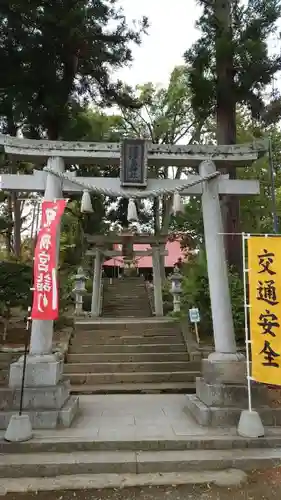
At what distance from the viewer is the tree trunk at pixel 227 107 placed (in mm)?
9375

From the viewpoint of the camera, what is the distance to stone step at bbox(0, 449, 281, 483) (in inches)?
172

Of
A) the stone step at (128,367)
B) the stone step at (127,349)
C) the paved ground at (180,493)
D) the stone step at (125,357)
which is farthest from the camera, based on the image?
the stone step at (127,349)

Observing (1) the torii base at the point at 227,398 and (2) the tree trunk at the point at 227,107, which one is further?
(2) the tree trunk at the point at 227,107

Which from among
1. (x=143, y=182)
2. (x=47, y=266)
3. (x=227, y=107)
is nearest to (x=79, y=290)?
(x=227, y=107)

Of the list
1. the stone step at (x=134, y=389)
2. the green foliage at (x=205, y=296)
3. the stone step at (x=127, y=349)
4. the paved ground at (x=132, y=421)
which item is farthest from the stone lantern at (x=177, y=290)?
the paved ground at (x=132, y=421)

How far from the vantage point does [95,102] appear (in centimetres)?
1356

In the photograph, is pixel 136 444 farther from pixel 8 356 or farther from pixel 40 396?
pixel 8 356

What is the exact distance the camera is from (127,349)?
33.6 feet

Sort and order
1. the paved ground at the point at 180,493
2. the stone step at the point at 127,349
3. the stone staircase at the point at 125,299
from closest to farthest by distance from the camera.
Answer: the paved ground at the point at 180,493 < the stone step at the point at 127,349 < the stone staircase at the point at 125,299

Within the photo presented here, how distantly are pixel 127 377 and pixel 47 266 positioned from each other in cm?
437

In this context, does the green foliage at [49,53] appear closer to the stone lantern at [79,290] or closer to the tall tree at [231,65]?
the tall tree at [231,65]

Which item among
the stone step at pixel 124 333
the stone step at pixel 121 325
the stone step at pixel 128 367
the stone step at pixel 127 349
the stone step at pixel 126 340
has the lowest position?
the stone step at pixel 128 367

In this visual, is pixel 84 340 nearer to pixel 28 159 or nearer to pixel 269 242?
pixel 28 159

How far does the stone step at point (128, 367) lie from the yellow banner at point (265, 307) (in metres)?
4.42
